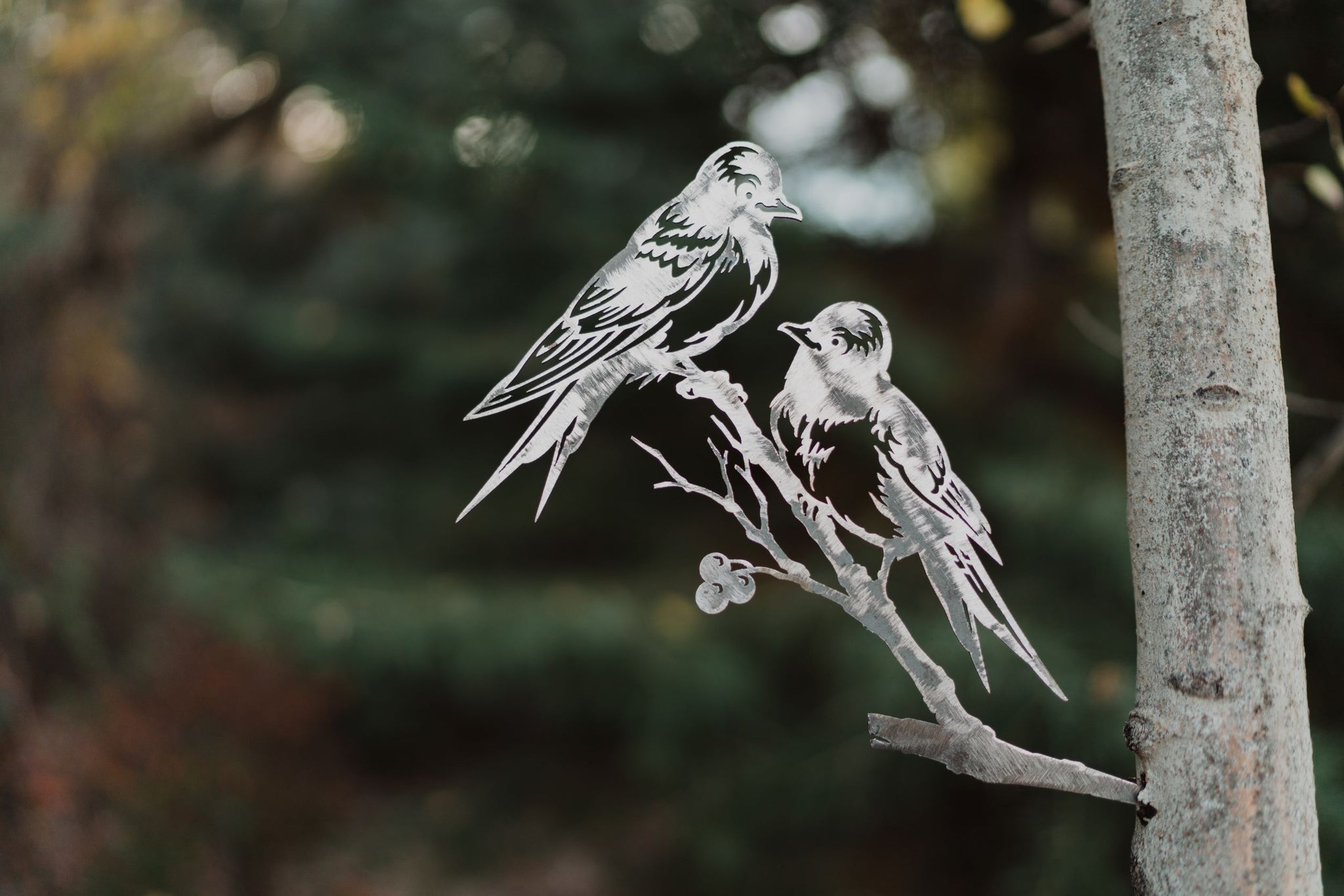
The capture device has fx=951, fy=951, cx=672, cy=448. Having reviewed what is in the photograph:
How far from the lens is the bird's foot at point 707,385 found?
75 centimetres

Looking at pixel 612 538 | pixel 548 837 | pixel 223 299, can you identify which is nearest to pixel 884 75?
pixel 612 538

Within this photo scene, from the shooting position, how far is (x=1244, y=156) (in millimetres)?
638

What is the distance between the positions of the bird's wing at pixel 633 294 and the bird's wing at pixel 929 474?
20cm

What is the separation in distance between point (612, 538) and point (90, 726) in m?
1.42

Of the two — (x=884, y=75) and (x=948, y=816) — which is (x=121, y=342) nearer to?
(x=884, y=75)

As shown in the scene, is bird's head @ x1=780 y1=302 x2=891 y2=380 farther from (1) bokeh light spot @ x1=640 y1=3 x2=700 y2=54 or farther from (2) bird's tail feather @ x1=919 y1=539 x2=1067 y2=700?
(1) bokeh light spot @ x1=640 y1=3 x2=700 y2=54

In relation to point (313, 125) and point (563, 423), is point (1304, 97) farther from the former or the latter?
point (313, 125)

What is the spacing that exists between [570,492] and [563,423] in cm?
214

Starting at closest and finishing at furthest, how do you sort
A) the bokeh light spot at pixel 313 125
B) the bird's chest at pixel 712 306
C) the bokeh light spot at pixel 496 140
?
the bokeh light spot at pixel 496 140 < the bird's chest at pixel 712 306 < the bokeh light spot at pixel 313 125

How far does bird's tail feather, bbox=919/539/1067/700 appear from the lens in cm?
69

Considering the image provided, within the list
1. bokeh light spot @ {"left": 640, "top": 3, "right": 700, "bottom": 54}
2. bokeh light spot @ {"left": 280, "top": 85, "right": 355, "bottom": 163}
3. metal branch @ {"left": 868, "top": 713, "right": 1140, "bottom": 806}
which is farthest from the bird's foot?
bokeh light spot @ {"left": 280, "top": 85, "right": 355, "bottom": 163}

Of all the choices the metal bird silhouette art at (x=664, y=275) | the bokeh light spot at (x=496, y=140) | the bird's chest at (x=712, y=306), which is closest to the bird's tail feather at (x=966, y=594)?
the metal bird silhouette art at (x=664, y=275)

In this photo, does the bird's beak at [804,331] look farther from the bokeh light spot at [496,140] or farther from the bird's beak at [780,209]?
the bokeh light spot at [496,140]

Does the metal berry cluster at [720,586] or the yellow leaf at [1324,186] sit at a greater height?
the yellow leaf at [1324,186]
